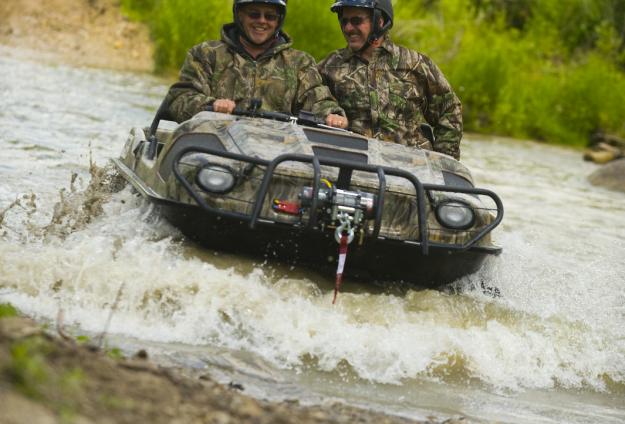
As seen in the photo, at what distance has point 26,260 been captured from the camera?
6.66m

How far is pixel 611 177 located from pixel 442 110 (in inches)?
355

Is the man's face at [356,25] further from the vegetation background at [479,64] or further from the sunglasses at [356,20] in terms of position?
the vegetation background at [479,64]

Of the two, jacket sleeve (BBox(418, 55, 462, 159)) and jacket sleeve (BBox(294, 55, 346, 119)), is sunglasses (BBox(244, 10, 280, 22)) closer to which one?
jacket sleeve (BBox(294, 55, 346, 119))

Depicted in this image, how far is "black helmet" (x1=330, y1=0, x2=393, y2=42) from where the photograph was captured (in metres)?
8.51

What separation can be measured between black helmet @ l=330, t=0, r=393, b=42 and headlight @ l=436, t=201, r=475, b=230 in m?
2.20

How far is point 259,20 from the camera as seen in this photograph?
8352mm

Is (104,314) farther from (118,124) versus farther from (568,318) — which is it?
(118,124)

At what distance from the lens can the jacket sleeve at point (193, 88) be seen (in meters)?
8.12

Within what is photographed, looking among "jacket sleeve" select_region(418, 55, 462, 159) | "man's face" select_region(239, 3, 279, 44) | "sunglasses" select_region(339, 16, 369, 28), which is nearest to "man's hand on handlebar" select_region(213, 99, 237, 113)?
"man's face" select_region(239, 3, 279, 44)

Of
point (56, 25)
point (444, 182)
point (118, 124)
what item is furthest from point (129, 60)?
point (444, 182)

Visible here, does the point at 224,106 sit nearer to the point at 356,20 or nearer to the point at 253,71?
the point at 253,71

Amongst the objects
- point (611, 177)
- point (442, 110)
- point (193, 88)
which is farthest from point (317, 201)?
point (611, 177)

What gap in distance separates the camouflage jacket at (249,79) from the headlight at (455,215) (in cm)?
178

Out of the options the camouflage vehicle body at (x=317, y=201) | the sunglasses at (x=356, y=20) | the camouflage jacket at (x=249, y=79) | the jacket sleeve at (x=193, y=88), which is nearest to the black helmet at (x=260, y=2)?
the camouflage jacket at (x=249, y=79)
